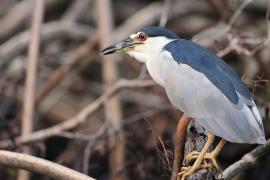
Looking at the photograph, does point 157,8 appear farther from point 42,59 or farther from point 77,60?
point 42,59

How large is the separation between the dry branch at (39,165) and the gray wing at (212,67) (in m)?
0.49

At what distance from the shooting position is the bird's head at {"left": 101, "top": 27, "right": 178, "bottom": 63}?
2500mm

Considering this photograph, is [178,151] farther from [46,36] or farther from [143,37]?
[46,36]

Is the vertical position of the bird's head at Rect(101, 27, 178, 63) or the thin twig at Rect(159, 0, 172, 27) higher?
the thin twig at Rect(159, 0, 172, 27)

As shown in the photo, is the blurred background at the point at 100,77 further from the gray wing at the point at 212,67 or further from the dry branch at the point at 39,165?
the dry branch at the point at 39,165

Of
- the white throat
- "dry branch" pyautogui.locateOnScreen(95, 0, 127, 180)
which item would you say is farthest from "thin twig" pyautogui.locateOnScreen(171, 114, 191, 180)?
"dry branch" pyautogui.locateOnScreen(95, 0, 127, 180)

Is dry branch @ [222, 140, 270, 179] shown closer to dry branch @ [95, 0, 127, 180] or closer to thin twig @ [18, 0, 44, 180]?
dry branch @ [95, 0, 127, 180]

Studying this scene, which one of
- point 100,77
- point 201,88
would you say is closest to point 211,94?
point 201,88

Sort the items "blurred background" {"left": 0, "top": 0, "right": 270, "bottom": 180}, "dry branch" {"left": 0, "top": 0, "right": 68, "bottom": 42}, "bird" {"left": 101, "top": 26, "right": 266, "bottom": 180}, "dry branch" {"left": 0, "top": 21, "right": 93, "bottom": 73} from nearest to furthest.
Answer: "bird" {"left": 101, "top": 26, "right": 266, "bottom": 180} → "blurred background" {"left": 0, "top": 0, "right": 270, "bottom": 180} → "dry branch" {"left": 0, "top": 21, "right": 93, "bottom": 73} → "dry branch" {"left": 0, "top": 0, "right": 68, "bottom": 42}

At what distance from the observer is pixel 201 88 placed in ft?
7.67

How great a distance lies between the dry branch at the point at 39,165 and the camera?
83.6 inches

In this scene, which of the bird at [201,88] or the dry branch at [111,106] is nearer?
the bird at [201,88]

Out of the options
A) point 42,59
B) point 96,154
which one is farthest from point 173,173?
point 42,59

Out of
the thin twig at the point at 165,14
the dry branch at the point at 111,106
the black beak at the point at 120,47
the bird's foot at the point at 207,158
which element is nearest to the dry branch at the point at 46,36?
the dry branch at the point at 111,106
